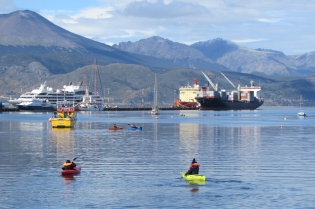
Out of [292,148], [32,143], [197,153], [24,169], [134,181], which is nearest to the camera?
[134,181]

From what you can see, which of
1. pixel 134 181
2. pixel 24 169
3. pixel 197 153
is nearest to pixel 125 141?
pixel 197 153

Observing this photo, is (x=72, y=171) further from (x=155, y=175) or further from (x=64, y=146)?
(x=64, y=146)

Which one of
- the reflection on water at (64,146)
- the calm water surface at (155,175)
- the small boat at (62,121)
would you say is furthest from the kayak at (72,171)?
the small boat at (62,121)

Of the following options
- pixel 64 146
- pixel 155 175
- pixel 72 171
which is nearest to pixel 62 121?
pixel 64 146

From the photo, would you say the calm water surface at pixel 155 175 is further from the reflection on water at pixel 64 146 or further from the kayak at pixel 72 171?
the kayak at pixel 72 171

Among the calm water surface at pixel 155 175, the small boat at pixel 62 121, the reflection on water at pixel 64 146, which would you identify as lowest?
the calm water surface at pixel 155 175

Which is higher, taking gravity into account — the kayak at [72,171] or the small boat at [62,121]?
the small boat at [62,121]

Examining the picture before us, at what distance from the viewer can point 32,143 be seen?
64625 millimetres

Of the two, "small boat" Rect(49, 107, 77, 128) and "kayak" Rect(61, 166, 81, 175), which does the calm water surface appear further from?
"small boat" Rect(49, 107, 77, 128)

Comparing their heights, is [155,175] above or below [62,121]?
below

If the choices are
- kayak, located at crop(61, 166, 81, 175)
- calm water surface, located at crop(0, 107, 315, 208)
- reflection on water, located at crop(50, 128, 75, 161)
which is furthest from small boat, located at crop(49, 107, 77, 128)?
kayak, located at crop(61, 166, 81, 175)

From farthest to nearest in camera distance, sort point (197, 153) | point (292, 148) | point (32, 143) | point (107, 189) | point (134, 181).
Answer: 1. point (32, 143)
2. point (292, 148)
3. point (197, 153)
4. point (134, 181)
5. point (107, 189)

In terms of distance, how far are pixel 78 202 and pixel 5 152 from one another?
24860mm

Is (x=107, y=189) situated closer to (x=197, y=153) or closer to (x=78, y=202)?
(x=78, y=202)
